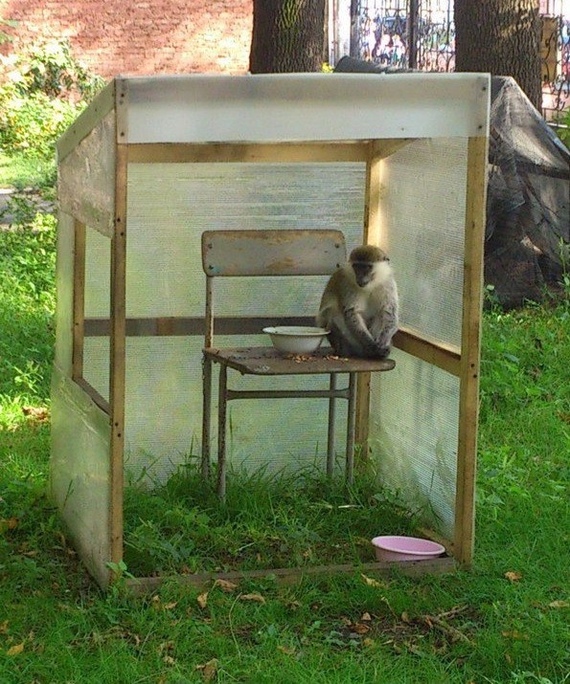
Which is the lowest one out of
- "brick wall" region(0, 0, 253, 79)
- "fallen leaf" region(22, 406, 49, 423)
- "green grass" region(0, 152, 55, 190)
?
"fallen leaf" region(22, 406, 49, 423)

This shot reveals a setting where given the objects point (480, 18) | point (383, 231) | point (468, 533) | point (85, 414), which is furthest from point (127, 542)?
point (480, 18)

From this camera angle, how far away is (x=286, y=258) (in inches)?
258

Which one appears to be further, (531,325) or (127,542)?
(531,325)

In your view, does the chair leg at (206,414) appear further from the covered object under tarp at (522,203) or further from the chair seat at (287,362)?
the covered object under tarp at (522,203)

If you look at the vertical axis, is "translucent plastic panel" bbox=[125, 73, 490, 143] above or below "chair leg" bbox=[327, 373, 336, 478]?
above

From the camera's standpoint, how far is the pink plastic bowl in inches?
222

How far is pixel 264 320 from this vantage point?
22.5 ft

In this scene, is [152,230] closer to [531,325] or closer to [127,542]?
[127,542]

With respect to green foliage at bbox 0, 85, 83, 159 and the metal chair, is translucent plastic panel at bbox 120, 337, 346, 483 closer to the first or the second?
the metal chair

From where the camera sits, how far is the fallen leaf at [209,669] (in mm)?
4590

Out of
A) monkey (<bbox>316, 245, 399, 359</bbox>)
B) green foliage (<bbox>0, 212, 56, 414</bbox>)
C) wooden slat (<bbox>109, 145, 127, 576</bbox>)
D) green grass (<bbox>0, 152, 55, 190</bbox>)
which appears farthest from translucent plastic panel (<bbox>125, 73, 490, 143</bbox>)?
green grass (<bbox>0, 152, 55, 190</bbox>)

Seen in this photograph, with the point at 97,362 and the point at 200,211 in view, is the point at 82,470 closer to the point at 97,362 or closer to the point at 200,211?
the point at 97,362

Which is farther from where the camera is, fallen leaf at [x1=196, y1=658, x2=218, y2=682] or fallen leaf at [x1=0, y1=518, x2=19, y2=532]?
fallen leaf at [x1=0, y1=518, x2=19, y2=532]

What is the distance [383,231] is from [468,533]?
184 centimetres
